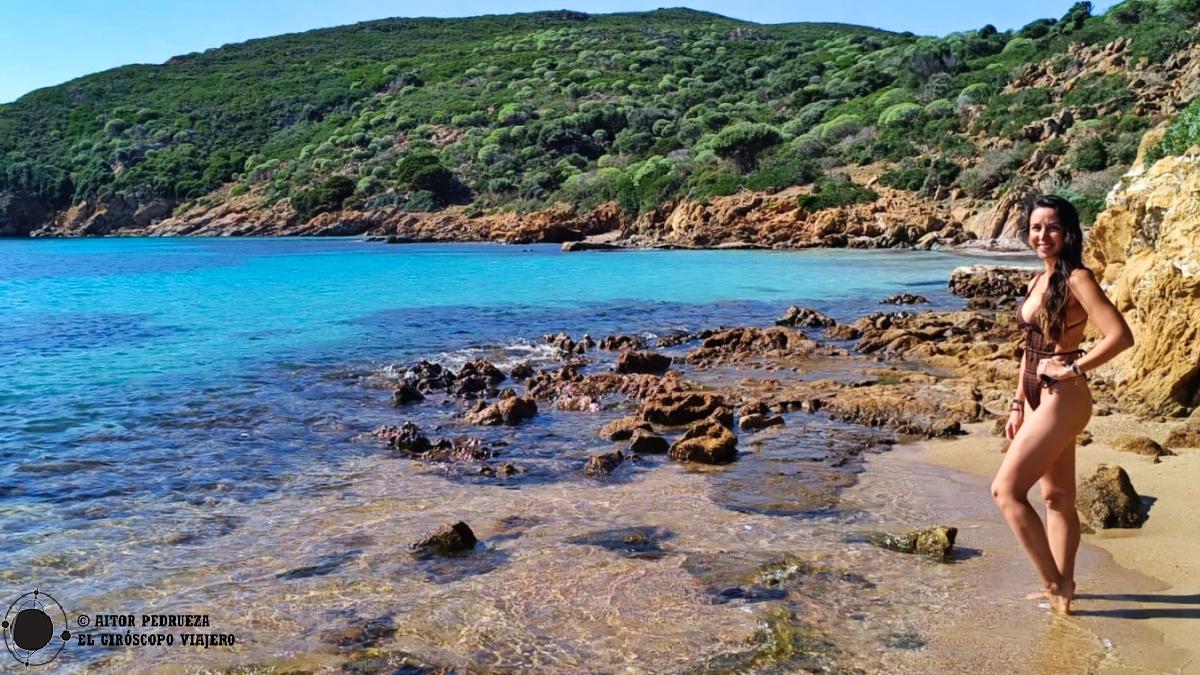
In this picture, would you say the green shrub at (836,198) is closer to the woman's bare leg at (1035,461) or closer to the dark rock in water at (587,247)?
the dark rock in water at (587,247)

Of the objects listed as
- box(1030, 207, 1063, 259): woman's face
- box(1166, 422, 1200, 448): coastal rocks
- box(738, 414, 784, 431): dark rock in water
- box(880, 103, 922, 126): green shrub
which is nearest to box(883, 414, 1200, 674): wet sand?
box(1166, 422, 1200, 448): coastal rocks

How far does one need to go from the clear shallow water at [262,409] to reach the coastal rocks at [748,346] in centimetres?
325

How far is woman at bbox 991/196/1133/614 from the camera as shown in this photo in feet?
13.5

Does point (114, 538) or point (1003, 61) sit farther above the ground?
point (1003, 61)

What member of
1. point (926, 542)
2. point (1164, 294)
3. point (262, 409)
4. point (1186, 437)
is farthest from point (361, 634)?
point (1164, 294)

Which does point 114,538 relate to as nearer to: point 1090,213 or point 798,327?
point 798,327

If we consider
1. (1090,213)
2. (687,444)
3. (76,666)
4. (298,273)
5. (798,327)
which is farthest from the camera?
(298,273)

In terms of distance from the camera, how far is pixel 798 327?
18.6m

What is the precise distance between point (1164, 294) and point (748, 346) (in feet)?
25.4

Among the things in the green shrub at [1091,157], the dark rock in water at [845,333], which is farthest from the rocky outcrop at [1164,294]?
the green shrub at [1091,157]

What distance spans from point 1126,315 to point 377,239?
5683 centimetres

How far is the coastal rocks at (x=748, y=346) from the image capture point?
48.9 feet

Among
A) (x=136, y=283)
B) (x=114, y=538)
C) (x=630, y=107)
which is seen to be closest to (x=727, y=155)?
(x=630, y=107)

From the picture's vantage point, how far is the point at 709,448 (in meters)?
8.38
